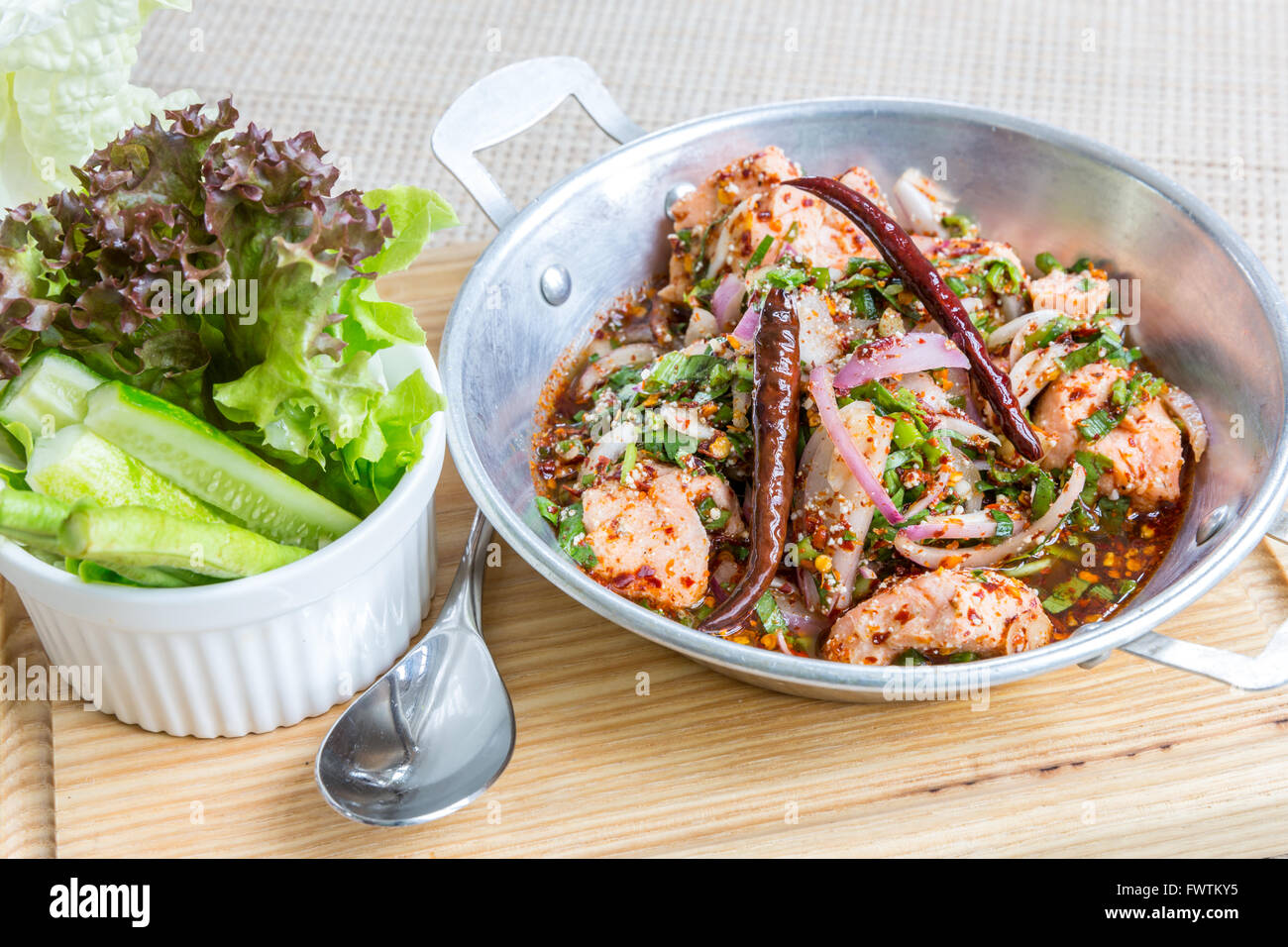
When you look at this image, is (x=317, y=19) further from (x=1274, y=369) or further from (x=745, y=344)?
(x=1274, y=369)

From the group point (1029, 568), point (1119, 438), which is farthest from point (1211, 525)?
point (1029, 568)

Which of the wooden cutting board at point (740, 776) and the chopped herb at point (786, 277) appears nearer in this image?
the wooden cutting board at point (740, 776)

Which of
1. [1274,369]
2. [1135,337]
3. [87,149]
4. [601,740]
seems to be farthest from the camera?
[1135,337]

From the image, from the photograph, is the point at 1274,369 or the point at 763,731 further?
the point at 1274,369

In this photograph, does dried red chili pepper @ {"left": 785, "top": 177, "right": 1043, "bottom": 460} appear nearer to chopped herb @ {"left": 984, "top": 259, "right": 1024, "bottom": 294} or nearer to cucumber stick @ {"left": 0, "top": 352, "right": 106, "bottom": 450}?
chopped herb @ {"left": 984, "top": 259, "right": 1024, "bottom": 294}

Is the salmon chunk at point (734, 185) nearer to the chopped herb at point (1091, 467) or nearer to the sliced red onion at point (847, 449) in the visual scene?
the sliced red onion at point (847, 449)

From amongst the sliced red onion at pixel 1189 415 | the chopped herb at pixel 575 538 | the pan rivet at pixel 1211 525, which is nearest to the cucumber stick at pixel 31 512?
the chopped herb at pixel 575 538

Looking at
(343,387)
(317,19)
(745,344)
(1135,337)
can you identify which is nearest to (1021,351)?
(1135,337)
